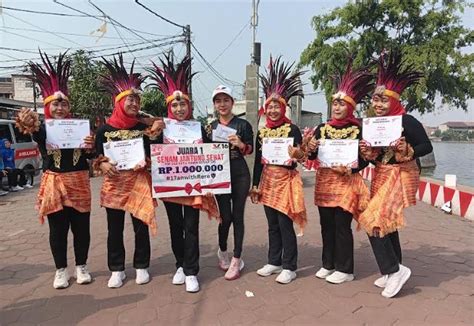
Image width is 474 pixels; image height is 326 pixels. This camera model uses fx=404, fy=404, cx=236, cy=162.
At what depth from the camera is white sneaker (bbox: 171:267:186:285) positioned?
3775 mm

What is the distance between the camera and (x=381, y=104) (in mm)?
3490

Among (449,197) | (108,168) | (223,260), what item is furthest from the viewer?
(449,197)

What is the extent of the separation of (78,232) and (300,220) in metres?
2.11

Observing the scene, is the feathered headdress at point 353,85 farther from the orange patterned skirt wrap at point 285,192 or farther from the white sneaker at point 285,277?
the white sneaker at point 285,277

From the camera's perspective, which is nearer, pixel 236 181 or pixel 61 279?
pixel 61 279

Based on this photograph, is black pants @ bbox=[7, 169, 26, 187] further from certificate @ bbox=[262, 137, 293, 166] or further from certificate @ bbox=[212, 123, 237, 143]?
certificate @ bbox=[262, 137, 293, 166]

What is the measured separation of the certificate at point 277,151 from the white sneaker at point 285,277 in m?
1.03

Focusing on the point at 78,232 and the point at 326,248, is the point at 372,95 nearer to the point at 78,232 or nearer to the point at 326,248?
the point at 326,248

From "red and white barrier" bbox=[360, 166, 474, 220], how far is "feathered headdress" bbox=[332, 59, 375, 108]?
3831mm

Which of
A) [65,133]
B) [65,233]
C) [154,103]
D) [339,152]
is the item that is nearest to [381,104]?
[339,152]

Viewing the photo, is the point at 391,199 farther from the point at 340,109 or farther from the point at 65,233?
the point at 65,233

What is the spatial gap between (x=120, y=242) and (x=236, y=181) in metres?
1.23

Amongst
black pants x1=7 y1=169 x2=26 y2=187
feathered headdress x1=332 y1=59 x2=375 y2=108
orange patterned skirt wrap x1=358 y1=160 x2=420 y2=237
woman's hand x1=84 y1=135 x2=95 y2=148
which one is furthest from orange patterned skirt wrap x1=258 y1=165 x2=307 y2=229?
black pants x1=7 y1=169 x2=26 y2=187

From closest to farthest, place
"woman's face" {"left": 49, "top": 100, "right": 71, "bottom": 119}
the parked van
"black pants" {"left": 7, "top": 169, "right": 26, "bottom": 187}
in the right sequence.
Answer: "woman's face" {"left": 49, "top": 100, "right": 71, "bottom": 119} → "black pants" {"left": 7, "top": 169, "right": 26, "bottom": 187} → the parked van
